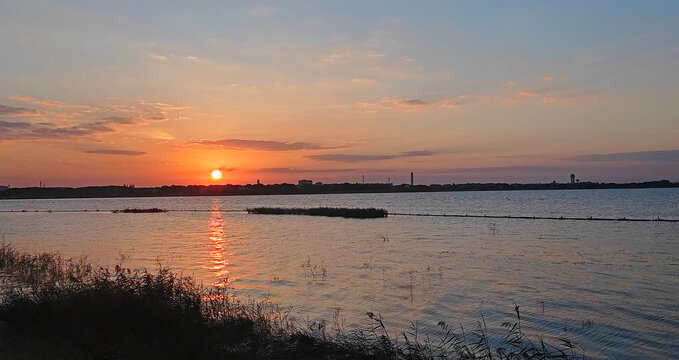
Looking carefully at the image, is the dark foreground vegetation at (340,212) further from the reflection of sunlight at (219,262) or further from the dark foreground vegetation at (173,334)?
the dark foreground vegetation at (173,334)

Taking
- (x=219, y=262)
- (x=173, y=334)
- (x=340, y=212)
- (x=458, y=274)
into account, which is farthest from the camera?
(x=340, y=212)

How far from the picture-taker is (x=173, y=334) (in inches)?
527

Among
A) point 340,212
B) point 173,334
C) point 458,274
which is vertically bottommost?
point 458,274

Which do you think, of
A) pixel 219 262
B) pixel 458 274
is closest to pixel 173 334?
pixel 458 274

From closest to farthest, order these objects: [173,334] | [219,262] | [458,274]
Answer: [173,334]
[458,274]
[219,262]

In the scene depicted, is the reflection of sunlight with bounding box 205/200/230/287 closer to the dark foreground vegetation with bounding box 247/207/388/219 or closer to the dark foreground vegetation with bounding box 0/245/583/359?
the dark foreground vegetation with bounding box 0/245/583/359

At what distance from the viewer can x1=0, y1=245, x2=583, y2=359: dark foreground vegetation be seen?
12.1 m

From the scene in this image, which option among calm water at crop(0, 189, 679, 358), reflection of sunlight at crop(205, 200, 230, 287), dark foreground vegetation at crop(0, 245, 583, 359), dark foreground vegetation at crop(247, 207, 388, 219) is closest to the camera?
dark foreground vegetation at crop(0, 245, 583, 359)

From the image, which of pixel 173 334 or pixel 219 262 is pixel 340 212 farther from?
pixel 173 334

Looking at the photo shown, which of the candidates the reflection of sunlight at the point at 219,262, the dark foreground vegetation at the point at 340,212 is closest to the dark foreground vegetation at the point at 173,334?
the reflection of sunlight at the point at 219,262

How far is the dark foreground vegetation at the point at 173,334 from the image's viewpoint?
1211 cm

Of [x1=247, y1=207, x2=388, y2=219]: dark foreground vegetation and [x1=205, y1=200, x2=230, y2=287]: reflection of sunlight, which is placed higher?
[x1=247, y1=207, x2=388, y2=219]: dark foreground vegetation

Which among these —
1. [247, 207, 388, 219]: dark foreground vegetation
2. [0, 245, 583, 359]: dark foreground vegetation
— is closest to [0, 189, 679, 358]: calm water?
[0, 245, 583, 359]: dark foreground vegetation

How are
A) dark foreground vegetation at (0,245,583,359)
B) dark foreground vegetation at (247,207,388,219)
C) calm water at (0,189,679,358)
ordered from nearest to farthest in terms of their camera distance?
dark foreground vegetation at (0,245,583,359), calm water at (0,189,679,358), dark foreground vegetation at (247,207,388,219)
